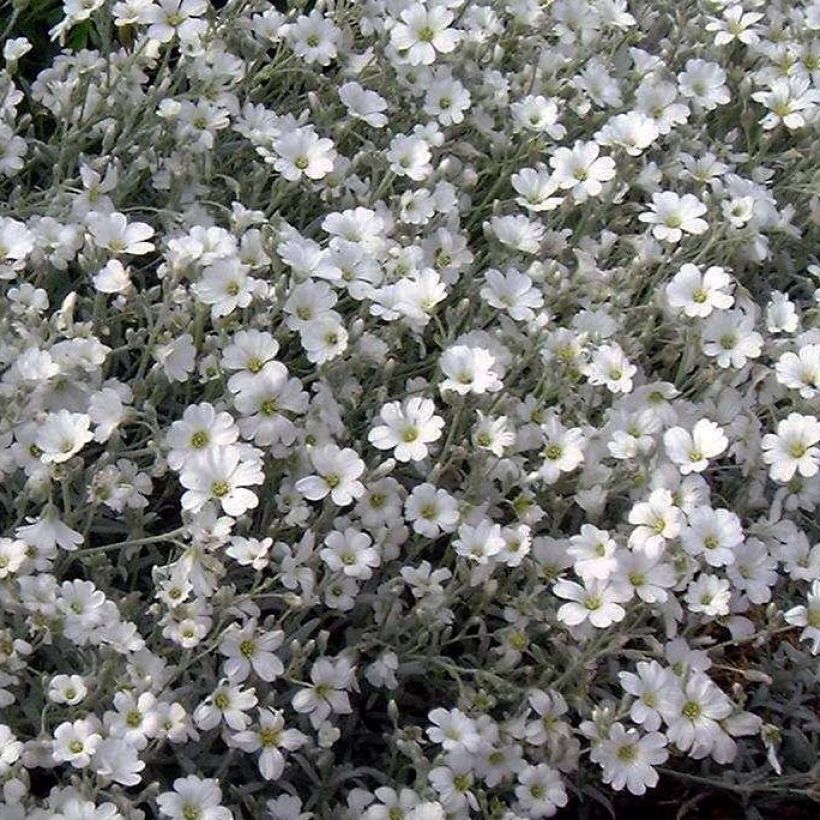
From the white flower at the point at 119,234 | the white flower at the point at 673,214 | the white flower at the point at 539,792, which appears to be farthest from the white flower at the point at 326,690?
the white flower at the point at 673,214

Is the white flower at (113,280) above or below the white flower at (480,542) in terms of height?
above

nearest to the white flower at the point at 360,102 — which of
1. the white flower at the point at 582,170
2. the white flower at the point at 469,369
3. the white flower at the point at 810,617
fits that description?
the white flower at the point at 582,170

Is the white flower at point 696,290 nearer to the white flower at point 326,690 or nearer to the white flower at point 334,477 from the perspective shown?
the white flower at point 334,477

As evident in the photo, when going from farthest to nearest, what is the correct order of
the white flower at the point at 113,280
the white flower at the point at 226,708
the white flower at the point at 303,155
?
1. the white flower at the point at 303,155
2. the white flower at the point at 113,280
3. the white flower at the point at 226,708

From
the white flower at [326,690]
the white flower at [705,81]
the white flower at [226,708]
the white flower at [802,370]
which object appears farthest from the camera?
the white flower at [705,81]

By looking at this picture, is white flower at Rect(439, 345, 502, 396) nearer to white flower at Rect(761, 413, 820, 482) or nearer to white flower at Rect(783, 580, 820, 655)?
white flower at Rect(761, 413, 820, 482)

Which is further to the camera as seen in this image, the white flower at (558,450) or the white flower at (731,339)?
the white flower at (731,339)

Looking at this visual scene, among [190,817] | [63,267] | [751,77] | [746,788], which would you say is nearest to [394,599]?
[190,817]

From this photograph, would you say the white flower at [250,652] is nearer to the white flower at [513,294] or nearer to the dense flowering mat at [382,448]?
the dense flowering mat at [382,448]

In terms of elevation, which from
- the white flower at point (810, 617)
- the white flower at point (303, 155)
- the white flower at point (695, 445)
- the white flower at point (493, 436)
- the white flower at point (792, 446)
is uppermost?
the white flower at point (303, 155)
